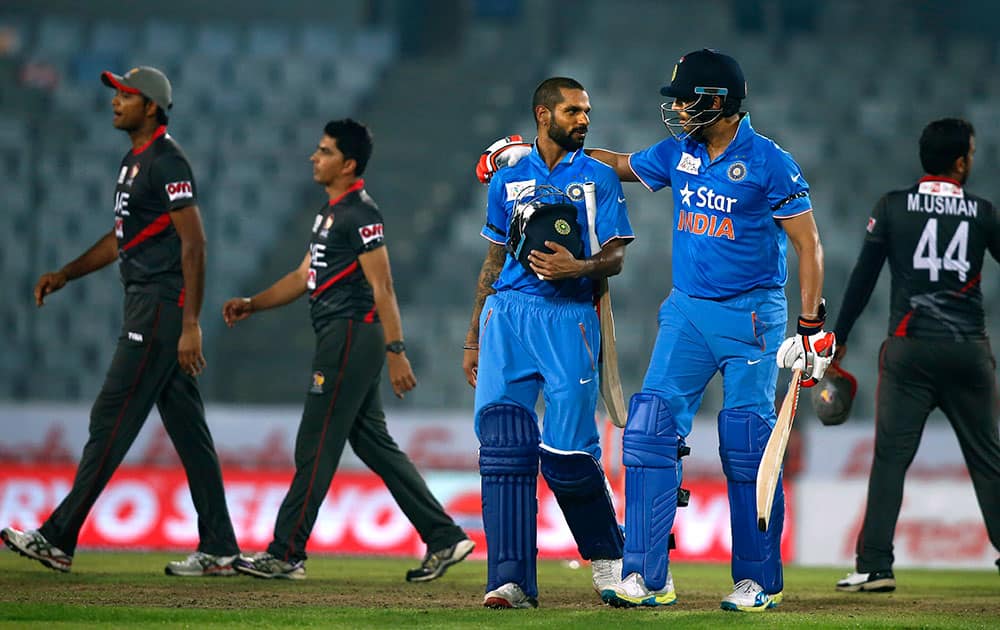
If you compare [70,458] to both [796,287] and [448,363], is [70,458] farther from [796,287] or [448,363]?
[796,287]

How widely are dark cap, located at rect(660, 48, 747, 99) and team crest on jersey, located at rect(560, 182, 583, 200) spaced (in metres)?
0.53

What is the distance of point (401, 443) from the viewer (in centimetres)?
1383

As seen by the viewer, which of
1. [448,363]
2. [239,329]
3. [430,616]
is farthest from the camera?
[239,329]

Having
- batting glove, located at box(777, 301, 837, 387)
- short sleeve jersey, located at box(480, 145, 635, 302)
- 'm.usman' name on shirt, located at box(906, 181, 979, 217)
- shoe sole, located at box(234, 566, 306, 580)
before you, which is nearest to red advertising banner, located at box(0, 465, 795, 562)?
shoe sole, located at box(234, 566, 306, 580)

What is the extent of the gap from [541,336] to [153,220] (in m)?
2.69

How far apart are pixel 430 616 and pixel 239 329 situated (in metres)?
12.7

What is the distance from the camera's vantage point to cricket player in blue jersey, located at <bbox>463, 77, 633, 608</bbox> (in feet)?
19.5

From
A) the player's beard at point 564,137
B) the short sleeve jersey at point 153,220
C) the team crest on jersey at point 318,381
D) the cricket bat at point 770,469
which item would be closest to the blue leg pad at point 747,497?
the cricket bat at point 770,469

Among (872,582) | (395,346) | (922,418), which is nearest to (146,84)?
(395,346)

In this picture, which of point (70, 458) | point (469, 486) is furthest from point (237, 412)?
point (469, 486)

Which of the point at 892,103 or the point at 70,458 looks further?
the point at 892,103

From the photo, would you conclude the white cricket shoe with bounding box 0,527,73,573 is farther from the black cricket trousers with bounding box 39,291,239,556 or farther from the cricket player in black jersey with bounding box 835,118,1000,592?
the cricket player in black jersey with bounding box 835,118,1000,592

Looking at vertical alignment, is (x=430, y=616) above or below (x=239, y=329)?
below

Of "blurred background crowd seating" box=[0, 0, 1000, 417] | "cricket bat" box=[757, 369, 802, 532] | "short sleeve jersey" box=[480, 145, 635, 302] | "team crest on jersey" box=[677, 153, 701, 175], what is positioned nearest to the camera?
"cricket bat" box=[757, 369, 802, 532]
